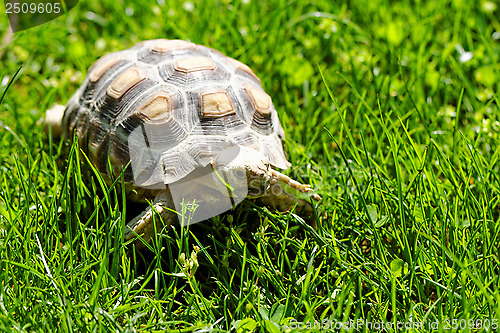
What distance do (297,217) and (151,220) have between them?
0.62m

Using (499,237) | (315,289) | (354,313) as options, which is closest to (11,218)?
(315,289)

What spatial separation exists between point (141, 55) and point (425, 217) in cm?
158

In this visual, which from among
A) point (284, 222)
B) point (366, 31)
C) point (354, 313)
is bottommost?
point (354, 313)

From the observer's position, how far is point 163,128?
6.79ft

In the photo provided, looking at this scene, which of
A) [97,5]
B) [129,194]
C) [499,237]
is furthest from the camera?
[97,5]

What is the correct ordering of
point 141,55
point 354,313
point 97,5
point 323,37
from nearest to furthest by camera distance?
point 354,313
point 141,55
point 323,37
point 97,5

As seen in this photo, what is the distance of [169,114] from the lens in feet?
6.83

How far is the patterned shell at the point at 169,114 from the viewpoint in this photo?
2.04 meters

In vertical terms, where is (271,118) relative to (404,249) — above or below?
above

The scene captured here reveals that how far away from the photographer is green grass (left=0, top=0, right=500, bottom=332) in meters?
1.77

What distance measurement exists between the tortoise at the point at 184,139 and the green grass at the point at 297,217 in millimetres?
116

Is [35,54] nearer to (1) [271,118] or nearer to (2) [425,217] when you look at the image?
(1) [271,118]
